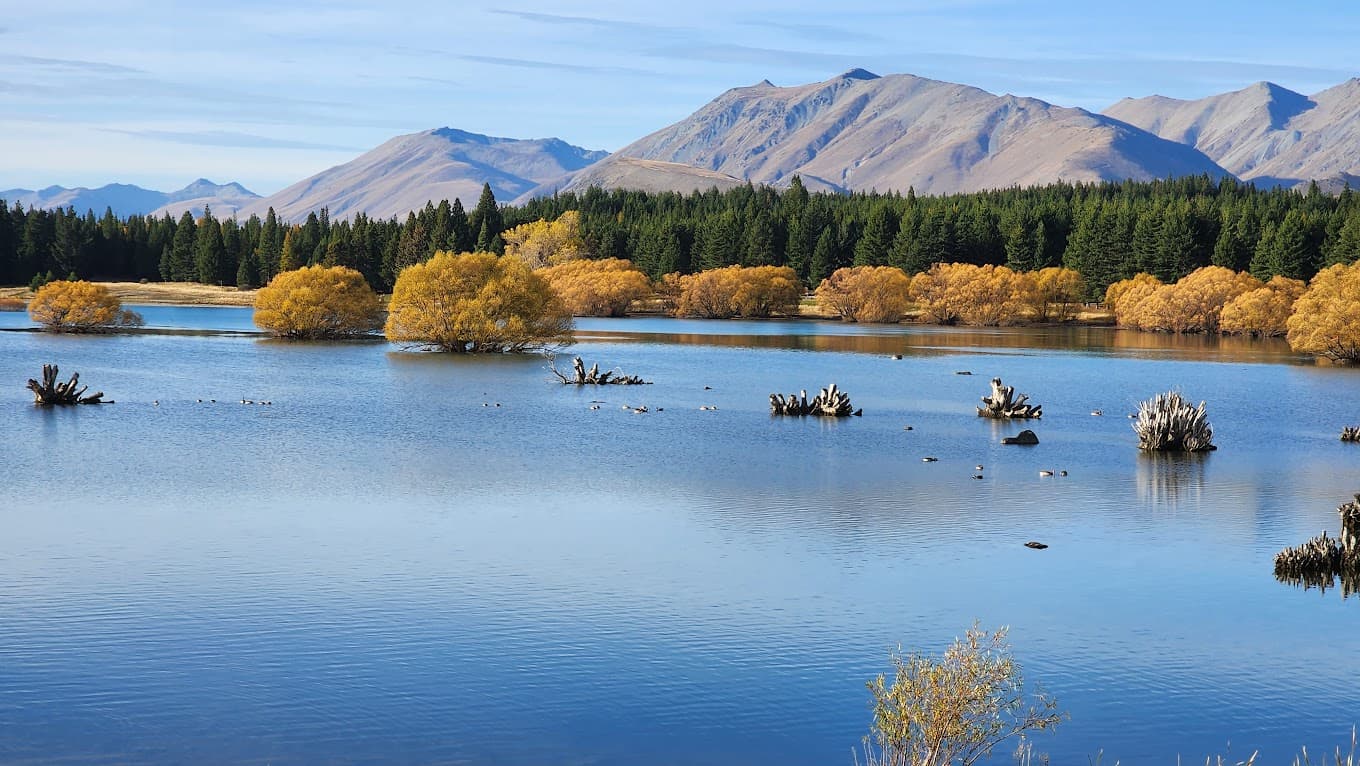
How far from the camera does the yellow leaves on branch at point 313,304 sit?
305 feet

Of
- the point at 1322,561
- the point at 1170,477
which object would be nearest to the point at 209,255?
the point at 1170,477

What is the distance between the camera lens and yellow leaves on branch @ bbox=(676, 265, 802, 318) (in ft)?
488

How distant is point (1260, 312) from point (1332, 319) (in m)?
37.3

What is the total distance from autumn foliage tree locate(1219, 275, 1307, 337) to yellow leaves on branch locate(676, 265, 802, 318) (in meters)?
49.6

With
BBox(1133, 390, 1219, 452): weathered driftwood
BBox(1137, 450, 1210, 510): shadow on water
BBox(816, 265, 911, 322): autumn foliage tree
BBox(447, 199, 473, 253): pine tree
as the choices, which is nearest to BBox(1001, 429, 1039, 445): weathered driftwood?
BBox(1133, 390, 1219, 452): weathered driftwood

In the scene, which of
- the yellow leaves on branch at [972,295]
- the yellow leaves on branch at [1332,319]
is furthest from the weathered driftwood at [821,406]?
the yellow leaves on branch at [972,295]

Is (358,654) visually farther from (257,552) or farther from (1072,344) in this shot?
(1072,344)

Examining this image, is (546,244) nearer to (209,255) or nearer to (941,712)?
(209,255)

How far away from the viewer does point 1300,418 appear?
50188 millimetres

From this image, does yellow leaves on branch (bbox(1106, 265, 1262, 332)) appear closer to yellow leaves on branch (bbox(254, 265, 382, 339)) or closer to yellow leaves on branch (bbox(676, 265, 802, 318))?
yellow leaves on branch (bbox(676, 265, 802, 318))

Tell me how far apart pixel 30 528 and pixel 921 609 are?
55.6ft

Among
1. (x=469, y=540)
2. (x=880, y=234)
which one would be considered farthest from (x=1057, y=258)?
(x=469, y=540)

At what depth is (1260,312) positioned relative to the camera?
115688mm

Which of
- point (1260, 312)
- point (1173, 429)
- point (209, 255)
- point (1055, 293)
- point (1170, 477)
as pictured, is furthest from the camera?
point (209, 255)
